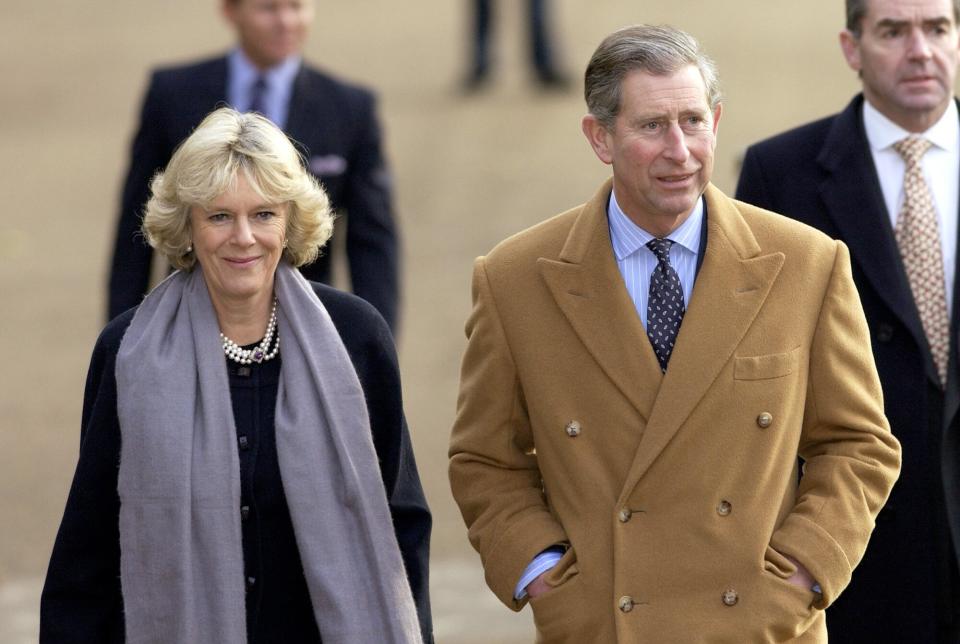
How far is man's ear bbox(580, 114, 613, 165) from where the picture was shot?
12.9 ft

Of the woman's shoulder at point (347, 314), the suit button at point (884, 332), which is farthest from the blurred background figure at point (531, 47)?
the woman's shoulder at point (347, 314)

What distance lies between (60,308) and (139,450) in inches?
302

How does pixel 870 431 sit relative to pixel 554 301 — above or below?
below

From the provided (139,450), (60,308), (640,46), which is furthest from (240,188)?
(60,308)

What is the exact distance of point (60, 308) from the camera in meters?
11.3

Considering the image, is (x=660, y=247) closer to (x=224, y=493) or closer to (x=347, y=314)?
(x=347, y=314)

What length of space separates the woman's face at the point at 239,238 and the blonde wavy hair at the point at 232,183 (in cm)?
2

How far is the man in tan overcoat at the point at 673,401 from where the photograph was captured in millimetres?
3791

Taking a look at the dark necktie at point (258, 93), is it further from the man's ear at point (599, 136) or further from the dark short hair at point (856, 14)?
the man's ear at point (599, 136)

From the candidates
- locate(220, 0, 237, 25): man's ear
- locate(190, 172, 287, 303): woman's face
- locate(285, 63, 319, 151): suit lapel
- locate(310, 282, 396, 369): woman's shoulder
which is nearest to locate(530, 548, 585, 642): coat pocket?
locate(310, 282, 396, 369): woman's shoulder

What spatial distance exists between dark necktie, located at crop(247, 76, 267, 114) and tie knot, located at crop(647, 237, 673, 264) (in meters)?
Result: 2.22

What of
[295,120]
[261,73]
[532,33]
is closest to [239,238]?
[295,120]

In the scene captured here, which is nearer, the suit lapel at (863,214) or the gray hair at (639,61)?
the gray hair at (639,61)

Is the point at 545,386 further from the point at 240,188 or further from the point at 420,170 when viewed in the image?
the point at 420,170
